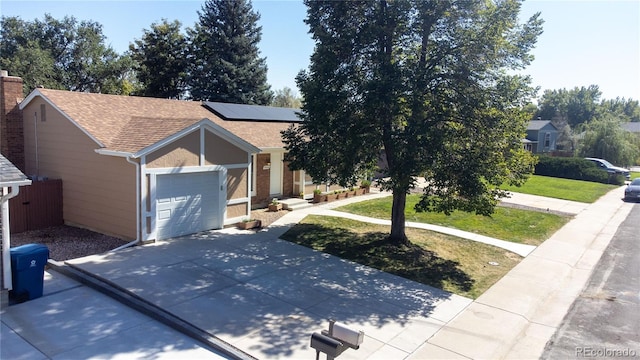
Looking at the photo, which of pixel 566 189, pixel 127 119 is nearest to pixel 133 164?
pixel 127 119

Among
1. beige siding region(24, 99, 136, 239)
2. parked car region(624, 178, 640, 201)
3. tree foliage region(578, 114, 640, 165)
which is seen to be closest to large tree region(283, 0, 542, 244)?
beige siding region(24, 99, 136, 239)

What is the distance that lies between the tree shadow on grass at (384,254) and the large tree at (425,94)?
1.68 m

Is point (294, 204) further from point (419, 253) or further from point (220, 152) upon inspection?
point (419, 253)

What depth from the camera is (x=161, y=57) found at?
3697cm

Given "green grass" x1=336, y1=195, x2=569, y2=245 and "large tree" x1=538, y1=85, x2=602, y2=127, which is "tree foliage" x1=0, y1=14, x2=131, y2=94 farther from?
"large tree" x1=538, y1=85, x2=602, y2=127

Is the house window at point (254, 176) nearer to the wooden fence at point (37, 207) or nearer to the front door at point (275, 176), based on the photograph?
the front door at point (275, 176)

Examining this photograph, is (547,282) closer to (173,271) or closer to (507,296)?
(507,296)

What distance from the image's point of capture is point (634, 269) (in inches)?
485

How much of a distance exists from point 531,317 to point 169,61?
36243 millimetres

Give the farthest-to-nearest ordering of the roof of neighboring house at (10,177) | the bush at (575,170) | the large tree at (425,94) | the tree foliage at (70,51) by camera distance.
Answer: the tree foliage at (70,51), the bush at (575,170), the large tree at (425,94), the roof of neighboring house at (10,177)

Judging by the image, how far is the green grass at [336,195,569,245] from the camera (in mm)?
15801

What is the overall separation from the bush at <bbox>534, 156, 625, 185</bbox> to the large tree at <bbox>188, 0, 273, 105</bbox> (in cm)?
2585

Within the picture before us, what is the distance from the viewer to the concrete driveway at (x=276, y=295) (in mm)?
7184

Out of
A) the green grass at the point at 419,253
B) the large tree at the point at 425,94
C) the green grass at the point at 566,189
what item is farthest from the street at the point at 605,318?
the green grass at the point at 566,189
